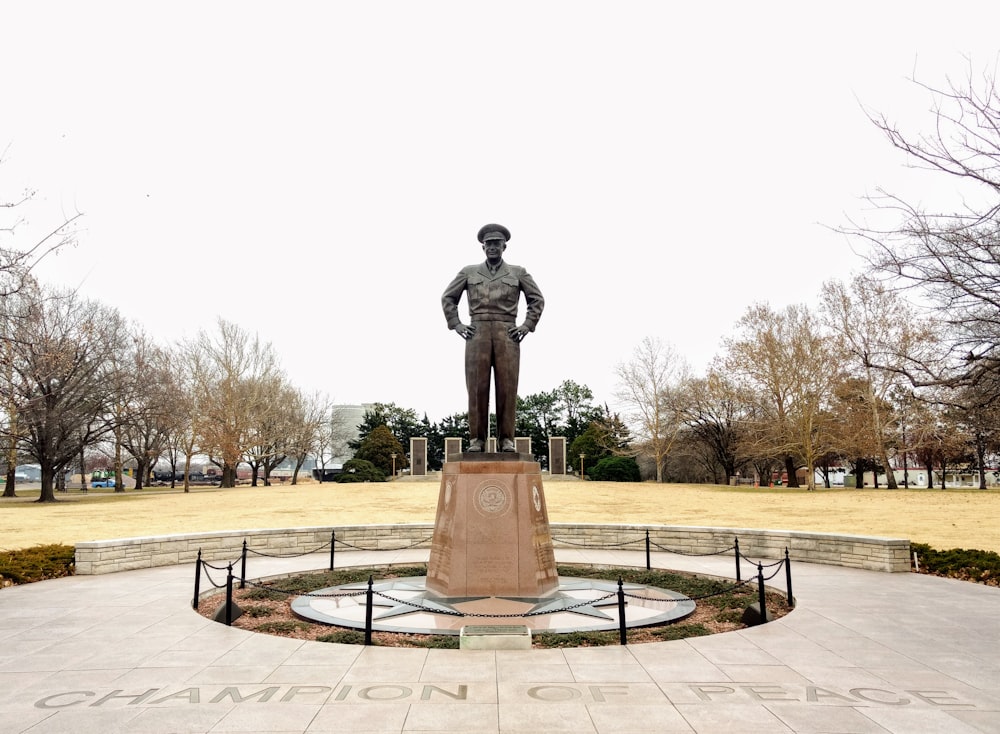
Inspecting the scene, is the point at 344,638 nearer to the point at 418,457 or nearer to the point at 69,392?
the point at 69,392

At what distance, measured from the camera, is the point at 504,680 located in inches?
233

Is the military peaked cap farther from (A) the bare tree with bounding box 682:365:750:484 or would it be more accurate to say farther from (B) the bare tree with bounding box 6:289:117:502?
(A) the bare tree with bounding box 682:365:750:484

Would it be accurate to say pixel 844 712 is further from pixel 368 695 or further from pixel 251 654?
pixel 251 654

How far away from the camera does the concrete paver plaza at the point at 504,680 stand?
5008 millimetres

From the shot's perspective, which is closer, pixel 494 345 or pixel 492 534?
pixel 492 534

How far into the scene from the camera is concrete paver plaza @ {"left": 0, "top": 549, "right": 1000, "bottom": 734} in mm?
5008

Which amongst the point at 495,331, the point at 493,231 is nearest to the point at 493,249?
the point at 493,231

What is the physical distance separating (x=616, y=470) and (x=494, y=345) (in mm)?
42864

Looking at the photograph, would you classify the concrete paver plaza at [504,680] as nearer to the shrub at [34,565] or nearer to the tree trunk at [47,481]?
the shrub at [34,565]

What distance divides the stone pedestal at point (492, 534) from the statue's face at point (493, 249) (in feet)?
10.4

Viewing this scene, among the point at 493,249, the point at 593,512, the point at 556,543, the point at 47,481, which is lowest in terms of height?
the point at 593,512

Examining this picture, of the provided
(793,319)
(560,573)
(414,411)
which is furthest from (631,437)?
(560,573)

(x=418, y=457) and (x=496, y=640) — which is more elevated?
(x=418, y=457)

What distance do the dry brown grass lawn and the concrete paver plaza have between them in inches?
482
